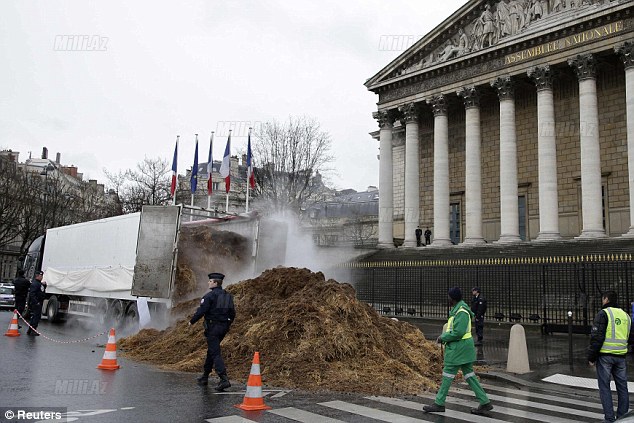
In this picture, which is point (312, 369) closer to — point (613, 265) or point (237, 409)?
point (237, 409)

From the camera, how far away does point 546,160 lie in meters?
30.8

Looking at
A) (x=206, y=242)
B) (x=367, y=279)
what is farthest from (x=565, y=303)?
(x=206, y=242)

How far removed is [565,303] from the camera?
21484 mm

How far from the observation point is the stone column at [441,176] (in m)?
35.6

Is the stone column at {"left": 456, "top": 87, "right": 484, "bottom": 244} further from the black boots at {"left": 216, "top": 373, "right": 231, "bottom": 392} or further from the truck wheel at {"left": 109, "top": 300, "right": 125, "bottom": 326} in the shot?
the black boots at {"left": 216, "top": 373, "right": 231, "bottom": 392}

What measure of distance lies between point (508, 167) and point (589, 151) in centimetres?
460

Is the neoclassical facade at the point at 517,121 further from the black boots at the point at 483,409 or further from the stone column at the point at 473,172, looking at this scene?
the black boots at the point at 483,409

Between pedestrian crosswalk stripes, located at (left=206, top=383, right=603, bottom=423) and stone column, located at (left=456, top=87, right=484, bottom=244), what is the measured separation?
24526 millimetres

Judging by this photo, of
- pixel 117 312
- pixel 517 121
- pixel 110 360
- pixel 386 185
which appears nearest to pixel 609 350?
pixel 110 360

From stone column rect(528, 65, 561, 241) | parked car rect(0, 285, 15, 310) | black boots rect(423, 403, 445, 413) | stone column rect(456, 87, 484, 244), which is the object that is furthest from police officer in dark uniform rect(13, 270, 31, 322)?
stone column rect(528, 65, 561, 241)

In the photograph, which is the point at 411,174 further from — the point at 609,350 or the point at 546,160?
the point at 609,350

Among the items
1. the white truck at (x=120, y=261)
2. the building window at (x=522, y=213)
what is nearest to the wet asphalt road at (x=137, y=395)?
the white truck at (x=120, y=261)

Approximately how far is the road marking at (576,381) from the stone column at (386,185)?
26.5m

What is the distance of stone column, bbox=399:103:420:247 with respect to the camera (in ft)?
124
